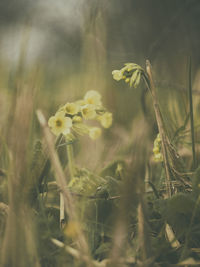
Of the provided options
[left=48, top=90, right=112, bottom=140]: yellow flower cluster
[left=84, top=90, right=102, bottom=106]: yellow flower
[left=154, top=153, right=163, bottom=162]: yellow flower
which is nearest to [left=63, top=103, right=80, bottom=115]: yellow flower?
[left=48, top=90, right=112, bottom=140]: yellow flower cluster

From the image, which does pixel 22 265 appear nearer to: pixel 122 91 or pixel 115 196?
pixel 115 196

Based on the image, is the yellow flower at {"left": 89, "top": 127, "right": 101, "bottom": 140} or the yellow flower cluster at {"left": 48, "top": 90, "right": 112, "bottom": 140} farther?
the yellow flower at {"left": 89, "top": 127, "right": 101, "bottom": 140}

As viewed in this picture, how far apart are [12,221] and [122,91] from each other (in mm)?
1520

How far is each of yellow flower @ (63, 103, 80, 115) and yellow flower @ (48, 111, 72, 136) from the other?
33 mm

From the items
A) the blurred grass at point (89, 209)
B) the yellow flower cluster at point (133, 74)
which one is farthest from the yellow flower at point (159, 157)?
the yellow flower cluster at point (133, 74)

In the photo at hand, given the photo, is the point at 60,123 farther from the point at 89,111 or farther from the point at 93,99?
the point at 93,99

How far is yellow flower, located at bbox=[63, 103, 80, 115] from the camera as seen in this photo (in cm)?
99

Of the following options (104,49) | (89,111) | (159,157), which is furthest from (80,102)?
(104,49)

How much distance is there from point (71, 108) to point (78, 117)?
4cm

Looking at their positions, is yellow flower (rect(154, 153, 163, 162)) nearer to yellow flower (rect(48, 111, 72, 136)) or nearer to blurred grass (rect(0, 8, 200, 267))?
blurred grass (rect(0, 8, 200, 267))

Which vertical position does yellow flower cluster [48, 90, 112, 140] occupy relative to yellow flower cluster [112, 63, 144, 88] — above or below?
below

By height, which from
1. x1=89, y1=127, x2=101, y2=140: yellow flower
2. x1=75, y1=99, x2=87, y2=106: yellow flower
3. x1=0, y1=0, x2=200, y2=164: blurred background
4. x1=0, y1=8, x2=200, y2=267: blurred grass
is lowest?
x1=0, y1=8, x2=200, y2=267: blurred grass

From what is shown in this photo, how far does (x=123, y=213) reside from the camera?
1.56 feet

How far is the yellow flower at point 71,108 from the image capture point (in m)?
0.99
